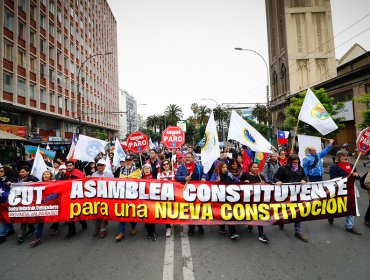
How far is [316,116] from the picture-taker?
6203 millimetres

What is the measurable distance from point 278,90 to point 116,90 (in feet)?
142

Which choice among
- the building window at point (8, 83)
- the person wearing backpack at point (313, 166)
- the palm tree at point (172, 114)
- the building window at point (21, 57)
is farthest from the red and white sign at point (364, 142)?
the palm tree at point (172, 114)

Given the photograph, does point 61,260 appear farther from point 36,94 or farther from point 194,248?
point 36,94

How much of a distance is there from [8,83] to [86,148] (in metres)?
20.0

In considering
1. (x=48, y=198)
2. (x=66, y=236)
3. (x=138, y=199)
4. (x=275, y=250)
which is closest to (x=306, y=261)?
(x=275, y=250)

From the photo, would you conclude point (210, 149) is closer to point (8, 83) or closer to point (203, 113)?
point (8, 83)

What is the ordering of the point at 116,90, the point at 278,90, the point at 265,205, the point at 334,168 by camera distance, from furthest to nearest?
the point at 116,90 → the point at 278,90 → the point at 334,168 → the point at 265,205

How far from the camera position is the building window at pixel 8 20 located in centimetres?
2125

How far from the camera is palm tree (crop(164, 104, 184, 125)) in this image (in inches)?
2336

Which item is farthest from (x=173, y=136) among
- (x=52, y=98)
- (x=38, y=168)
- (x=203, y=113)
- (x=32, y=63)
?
(x=203, y=113)

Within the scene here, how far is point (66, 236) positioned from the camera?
4.91 m

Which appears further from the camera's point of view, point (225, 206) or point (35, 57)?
point (35, 57)

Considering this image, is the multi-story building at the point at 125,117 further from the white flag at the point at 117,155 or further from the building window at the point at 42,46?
the white flag at the point at 117,155

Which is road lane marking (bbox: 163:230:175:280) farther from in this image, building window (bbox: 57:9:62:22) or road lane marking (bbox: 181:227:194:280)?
building window (bbox: 57:9:62:22)
